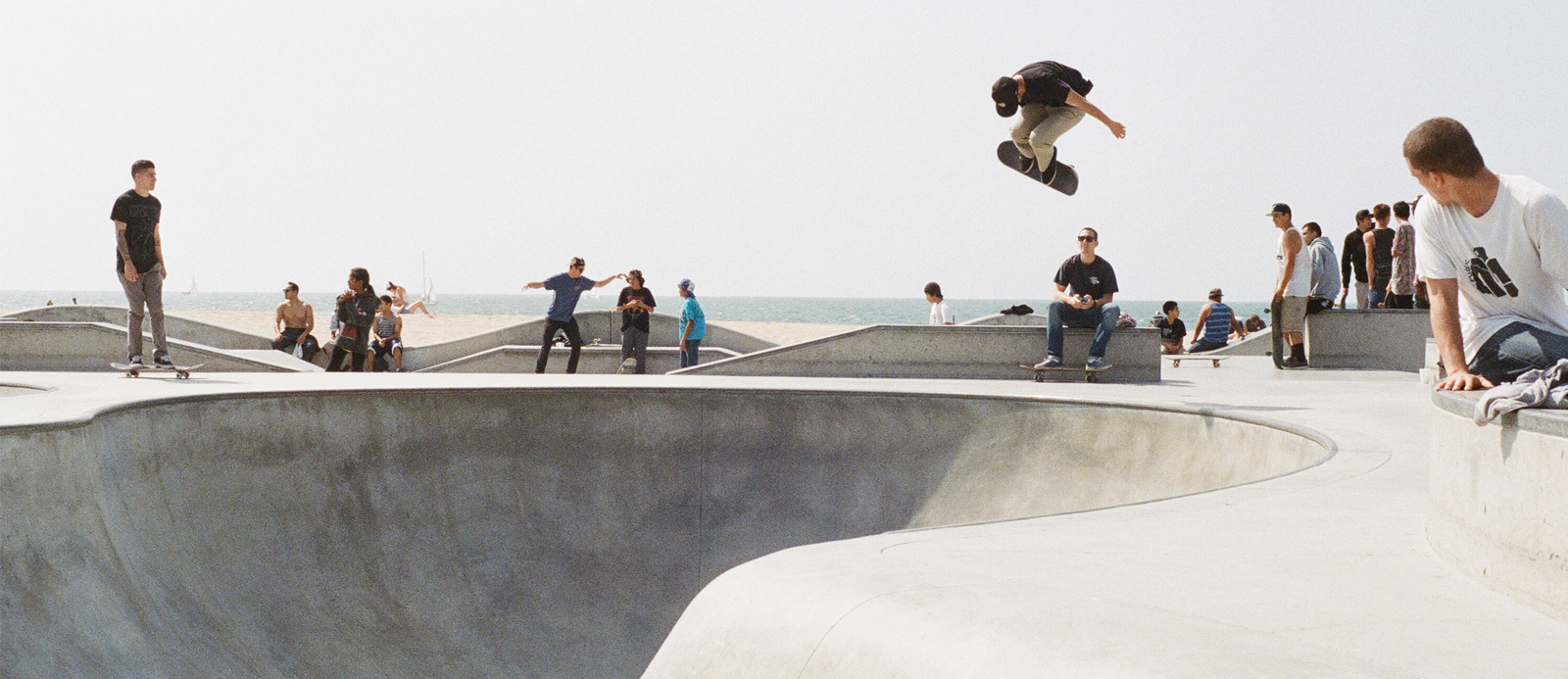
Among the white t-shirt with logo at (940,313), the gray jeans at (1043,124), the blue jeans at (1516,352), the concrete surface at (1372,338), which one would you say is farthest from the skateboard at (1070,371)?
the blue jeans at (1516,352)

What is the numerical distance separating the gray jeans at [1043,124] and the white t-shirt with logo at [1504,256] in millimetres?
5117

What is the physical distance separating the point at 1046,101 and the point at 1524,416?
19.8 feet

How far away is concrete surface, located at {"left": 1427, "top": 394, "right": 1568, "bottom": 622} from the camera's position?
2.71 m

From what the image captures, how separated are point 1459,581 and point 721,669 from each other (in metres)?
1.99

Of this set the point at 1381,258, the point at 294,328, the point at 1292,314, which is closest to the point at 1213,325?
the point at 1381,258

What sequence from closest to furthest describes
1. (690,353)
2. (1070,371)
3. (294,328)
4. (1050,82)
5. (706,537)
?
1. (706,537)
2. (1050,82)
3. (1070,371)
4. (690,353)
5. (294,328)

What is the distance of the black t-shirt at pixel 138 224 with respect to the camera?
920 cm

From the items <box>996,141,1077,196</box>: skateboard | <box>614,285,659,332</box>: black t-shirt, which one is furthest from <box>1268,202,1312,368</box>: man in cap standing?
<box>614,285,659,332</box>: black t-shirt

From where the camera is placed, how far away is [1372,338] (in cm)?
1438

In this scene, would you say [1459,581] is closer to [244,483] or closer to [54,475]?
[54,475]

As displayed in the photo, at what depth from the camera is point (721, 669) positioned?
2572 millimetres

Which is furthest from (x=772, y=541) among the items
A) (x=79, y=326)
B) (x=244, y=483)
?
(x=79, y=326)

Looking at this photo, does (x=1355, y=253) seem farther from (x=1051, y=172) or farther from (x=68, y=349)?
(x=68, y=349)

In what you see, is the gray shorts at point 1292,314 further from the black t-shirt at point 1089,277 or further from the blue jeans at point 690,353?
the blue jeans at point 690,353
